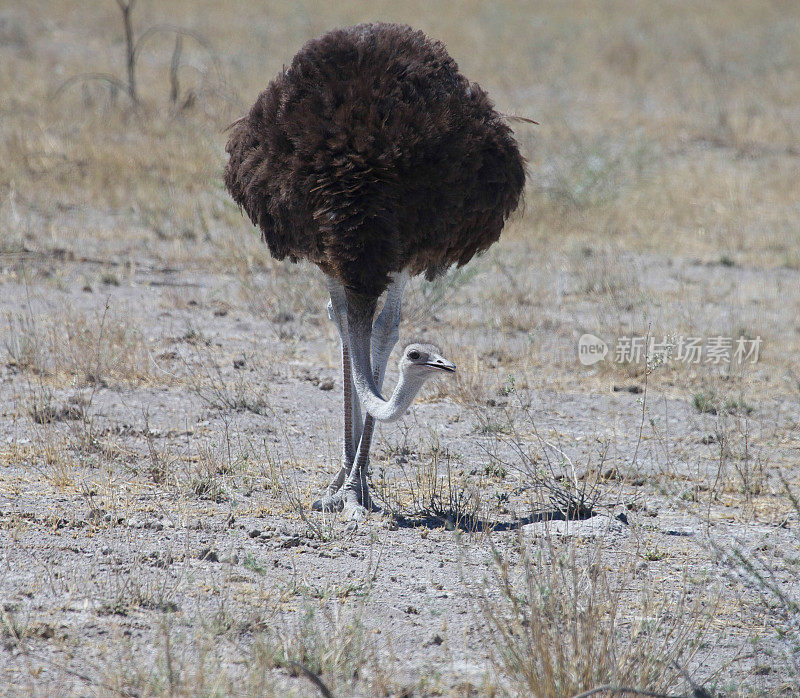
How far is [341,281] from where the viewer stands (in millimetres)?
4094

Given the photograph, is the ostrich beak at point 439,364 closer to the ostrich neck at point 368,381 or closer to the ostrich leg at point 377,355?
the ostrich neck at point 368,381

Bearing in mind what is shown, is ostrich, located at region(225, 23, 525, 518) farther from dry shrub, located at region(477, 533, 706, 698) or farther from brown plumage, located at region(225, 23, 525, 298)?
dry shrub, located at region(477, 533, 706, 698)

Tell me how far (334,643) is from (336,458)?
81.6 inches

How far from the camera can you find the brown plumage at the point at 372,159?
13.1ft

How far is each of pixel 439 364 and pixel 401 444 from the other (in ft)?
6.36

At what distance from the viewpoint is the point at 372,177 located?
3992 mm

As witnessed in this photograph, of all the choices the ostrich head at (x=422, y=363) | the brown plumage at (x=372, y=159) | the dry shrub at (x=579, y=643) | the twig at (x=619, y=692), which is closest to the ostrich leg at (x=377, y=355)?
the brown plumage at (x=372, y=159)

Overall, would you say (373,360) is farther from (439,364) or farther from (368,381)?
(439,364)

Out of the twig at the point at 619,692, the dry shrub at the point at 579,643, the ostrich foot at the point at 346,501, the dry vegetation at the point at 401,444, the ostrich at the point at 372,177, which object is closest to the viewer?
the twig at the point at 619,692

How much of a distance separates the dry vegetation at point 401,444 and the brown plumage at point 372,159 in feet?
3.45

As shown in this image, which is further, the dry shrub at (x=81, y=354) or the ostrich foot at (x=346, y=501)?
the dry shrub at (x=81, y=354)

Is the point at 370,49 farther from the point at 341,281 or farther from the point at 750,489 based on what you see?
the point at 750,489

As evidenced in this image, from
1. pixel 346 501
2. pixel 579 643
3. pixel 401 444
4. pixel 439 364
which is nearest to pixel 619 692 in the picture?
pixel 579 643

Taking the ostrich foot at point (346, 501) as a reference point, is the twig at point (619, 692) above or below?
below
